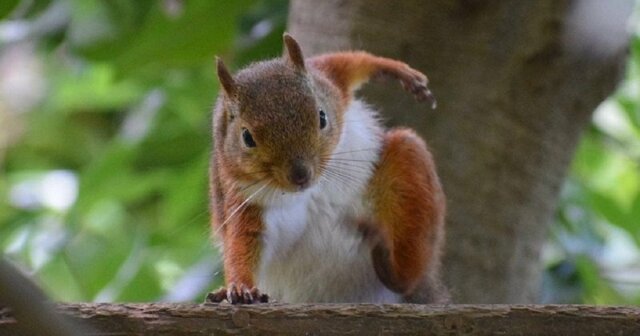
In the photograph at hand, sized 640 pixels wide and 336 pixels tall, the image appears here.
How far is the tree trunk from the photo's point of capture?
1918 millimetres

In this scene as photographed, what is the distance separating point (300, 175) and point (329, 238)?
18 cm

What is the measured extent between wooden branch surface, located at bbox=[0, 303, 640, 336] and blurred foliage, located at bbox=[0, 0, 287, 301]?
0.82m

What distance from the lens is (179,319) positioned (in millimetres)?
1126

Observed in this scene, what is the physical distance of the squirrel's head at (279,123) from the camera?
4.81 ft

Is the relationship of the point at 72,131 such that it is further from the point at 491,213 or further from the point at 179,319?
the point at 179,319

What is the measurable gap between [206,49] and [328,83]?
0.68 m

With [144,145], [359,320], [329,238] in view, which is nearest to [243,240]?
[329,238]

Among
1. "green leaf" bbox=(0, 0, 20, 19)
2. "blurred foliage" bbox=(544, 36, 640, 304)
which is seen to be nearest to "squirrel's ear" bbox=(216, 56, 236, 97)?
"green leaf" bbox=(0, 0, 20, 19)

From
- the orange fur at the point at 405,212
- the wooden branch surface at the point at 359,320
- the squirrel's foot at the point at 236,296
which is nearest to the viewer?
the wooden branch surface at the point at 359,320

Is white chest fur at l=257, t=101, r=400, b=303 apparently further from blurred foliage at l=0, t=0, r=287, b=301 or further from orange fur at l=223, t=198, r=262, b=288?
blurred foliage at l=0, t=0, r=287, b=301

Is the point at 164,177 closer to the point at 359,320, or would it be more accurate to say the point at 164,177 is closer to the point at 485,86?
the point at 485,86

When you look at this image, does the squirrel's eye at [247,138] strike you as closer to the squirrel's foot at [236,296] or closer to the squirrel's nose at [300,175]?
the squirrel's nose at [300,175]

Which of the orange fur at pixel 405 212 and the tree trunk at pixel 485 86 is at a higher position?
the tree trunk at pixel 485 86

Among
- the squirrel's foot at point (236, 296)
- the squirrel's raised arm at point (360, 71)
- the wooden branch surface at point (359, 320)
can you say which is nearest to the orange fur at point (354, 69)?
the squirrel's raised arm at point (360, 71)
